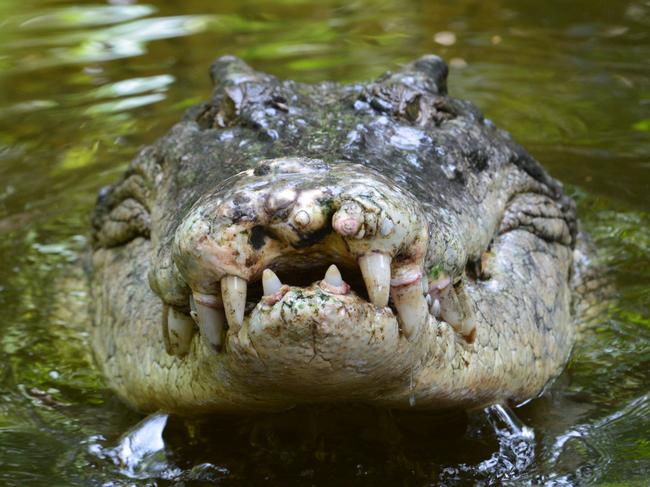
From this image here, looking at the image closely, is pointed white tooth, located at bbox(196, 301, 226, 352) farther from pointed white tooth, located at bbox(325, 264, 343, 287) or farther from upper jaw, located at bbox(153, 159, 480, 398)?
→ pointed white tooth, located at bbox(325, 264, 343, 287)

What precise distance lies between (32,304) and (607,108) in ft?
12.8

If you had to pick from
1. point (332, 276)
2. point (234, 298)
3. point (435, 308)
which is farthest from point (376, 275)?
point (435, 308)

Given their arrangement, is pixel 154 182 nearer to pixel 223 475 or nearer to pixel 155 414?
pixel 155 414

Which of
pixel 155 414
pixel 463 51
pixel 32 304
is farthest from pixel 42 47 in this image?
pixel 155 414

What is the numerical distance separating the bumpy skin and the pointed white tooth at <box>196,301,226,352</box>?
0.09 ft

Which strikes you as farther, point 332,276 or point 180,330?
point 180,330

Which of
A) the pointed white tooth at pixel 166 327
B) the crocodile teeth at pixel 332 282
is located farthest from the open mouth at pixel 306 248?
the pointed white tooth at pixel 166 327

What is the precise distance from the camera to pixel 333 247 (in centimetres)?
262

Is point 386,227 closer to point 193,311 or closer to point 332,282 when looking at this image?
point 332,282

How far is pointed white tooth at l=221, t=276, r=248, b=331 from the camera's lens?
2.62m

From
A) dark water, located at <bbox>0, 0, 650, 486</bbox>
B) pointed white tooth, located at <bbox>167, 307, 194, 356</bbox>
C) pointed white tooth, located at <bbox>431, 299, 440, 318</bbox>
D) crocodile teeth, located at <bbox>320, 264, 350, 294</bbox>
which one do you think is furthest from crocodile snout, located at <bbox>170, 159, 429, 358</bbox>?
dark water, located at <bbox>0, 0, 650, 486</bbox>

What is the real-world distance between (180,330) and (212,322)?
0.37m

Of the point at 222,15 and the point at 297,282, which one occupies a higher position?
the point at 297,282

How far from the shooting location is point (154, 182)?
417cm
